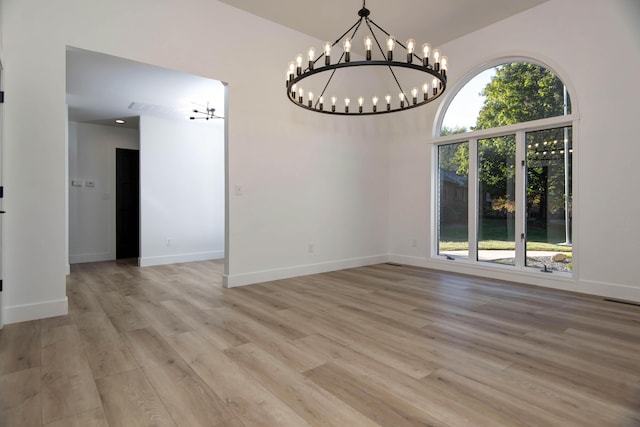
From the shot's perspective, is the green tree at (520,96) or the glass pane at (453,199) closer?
the green tree at (520,96)

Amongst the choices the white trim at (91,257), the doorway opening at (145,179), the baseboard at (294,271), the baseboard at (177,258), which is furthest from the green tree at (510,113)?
the white trim at (91,257)

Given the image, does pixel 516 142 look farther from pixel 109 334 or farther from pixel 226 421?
pixel 109 334

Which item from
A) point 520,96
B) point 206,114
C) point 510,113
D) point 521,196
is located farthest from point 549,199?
point 206,114

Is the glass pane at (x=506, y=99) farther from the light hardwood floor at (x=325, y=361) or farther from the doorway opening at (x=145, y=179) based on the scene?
the doorway opening at (x=145, y=179)

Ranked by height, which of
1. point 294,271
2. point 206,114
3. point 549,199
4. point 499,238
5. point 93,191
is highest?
point 206,114

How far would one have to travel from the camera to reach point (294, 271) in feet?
15.4

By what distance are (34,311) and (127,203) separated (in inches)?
170

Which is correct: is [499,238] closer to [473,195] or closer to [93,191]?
[473,195]

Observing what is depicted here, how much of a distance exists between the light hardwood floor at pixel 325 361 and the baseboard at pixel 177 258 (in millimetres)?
2008

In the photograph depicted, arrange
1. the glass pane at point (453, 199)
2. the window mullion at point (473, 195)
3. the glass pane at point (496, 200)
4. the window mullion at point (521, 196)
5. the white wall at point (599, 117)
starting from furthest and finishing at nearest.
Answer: the glass pane at point (453, 199)
the window mullion at point (473, 195)
the glass pane at point (496, 200)
the window mullion at point (521, 196)
the white wall at point (599, 117)

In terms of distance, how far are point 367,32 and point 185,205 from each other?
14.1 feet

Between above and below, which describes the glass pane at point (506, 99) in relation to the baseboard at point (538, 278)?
above

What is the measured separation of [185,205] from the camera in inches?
245

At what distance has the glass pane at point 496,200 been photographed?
180 inches
